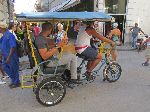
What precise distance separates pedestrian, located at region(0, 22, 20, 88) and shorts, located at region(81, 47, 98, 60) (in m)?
1.80

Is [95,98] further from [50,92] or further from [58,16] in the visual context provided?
[58,16]

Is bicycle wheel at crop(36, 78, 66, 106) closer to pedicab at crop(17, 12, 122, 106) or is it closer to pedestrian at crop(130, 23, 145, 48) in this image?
pedicab at crop(17, 12, 122, 106)

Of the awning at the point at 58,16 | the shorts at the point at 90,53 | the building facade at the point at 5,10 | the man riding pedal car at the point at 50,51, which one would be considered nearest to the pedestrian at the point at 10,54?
the man riding pedal car at the point at 50,51

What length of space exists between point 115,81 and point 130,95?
1.38 metres

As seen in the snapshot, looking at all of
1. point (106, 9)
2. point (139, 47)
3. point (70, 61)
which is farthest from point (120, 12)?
point (70, 61)

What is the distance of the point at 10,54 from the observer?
302 inches

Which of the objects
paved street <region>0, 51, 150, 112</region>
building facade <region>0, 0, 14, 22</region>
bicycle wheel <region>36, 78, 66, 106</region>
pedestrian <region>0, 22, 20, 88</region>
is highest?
building facade <region>0, 0, 14, 22</region>

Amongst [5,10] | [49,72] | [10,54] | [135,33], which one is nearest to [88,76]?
[49,72]

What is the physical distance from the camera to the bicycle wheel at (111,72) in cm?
832

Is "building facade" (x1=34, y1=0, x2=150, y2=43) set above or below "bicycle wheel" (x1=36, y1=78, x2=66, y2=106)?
above

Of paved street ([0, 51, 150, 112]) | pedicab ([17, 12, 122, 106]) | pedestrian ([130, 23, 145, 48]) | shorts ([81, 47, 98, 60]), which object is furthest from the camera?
pedestrian ([130, 23, 145, 48])

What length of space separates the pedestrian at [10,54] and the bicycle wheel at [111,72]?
7.98 feet

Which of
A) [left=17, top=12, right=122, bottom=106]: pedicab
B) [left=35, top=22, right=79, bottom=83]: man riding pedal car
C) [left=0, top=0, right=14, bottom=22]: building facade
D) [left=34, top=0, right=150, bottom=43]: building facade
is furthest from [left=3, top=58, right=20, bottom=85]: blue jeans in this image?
[left=0, top=0, right=14, bottom=22]: building facade

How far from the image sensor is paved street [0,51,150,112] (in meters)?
6.31
